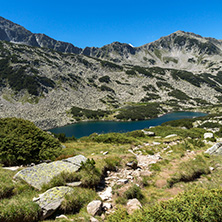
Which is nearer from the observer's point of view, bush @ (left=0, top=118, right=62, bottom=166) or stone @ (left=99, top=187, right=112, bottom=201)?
stone @ (left=99, top=187, right=112, bottom=201)

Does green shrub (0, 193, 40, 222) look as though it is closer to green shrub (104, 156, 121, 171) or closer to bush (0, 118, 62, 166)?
bush (0, 118, 62, 166)

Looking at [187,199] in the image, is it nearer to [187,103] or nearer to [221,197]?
[221,197]

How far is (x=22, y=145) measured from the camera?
12.0 m

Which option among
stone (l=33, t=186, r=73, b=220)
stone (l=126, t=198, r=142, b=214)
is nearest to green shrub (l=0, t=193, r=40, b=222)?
stone (l=33, t=186, r=73, b=220)

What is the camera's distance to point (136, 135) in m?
32.0

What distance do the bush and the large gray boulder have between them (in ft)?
9.53

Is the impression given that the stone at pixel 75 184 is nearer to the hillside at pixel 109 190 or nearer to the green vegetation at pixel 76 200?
the hillside at pixel 109 190

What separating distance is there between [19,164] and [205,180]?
15.1 metres

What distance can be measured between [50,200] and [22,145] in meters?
7.09

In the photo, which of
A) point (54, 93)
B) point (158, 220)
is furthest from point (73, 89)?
point (158, 220)

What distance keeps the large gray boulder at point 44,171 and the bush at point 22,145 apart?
9.53 feet

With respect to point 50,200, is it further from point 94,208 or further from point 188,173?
point 188,173

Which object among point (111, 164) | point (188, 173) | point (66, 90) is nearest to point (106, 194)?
point (111, 164)

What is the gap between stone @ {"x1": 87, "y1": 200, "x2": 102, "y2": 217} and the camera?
7.04 m
